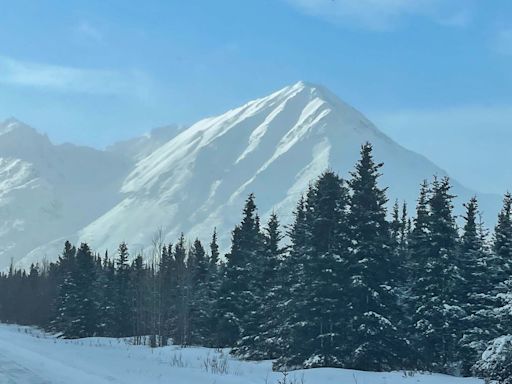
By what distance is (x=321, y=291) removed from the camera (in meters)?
29.1

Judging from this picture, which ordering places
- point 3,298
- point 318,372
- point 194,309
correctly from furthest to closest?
point 3,298 < point 194,309 < point 318,372

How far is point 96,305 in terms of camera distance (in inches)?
2491

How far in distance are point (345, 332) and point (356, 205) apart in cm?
538

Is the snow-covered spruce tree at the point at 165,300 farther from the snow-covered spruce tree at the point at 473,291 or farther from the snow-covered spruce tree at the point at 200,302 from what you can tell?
the snow-covered spruce tree at the point at 473,291

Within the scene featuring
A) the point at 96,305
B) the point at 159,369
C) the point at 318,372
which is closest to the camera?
the point at 159,369

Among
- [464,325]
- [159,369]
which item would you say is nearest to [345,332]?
[464,325]

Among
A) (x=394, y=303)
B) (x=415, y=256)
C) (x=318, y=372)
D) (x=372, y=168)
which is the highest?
(x=372, y=168)

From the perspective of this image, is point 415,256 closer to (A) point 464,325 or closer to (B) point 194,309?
(A) point 464,325

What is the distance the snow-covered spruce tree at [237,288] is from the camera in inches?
1556

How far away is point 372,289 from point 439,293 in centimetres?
396

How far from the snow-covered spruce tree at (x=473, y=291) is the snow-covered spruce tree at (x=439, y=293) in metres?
0.36

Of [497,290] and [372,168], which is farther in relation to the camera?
[372,168]

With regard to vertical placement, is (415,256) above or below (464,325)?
above

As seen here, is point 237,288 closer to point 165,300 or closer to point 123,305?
point 165,300
